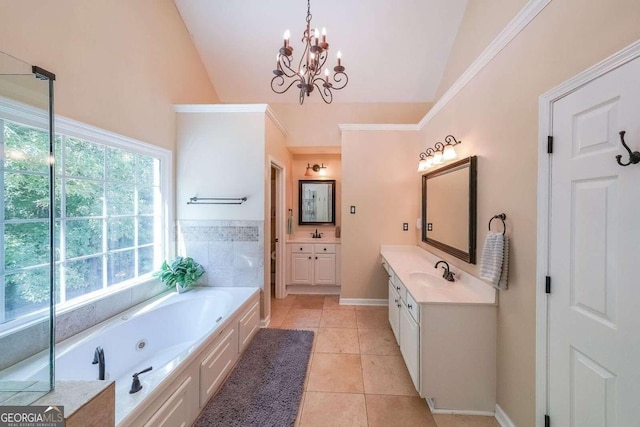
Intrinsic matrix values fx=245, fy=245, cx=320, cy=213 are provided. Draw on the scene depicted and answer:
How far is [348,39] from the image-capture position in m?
3.00

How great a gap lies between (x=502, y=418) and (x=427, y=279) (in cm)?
105

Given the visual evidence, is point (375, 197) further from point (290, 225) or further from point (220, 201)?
point (220, 201)

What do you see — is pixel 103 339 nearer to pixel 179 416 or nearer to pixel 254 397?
pixel 179 416

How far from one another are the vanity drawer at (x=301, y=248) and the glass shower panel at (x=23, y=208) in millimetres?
2786

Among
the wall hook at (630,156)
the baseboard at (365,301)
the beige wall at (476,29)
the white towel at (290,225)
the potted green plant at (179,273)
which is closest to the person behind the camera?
the wall hook at (630,156)

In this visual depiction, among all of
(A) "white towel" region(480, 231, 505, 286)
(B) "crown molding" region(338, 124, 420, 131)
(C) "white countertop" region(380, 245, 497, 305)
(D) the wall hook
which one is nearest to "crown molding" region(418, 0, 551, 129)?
(D) the wall hook

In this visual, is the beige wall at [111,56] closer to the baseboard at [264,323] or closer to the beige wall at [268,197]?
the beige wall at [268,197]

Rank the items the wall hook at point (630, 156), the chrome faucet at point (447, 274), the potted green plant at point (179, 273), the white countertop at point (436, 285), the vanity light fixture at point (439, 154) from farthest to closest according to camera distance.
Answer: the potted green plant at point (179, 273), the vanity light fixture at point (439, 154), the chrome faucet at point (447, 274), the white countertop at point (436, 285), the wall hook at point (630, 156)

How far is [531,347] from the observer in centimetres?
140

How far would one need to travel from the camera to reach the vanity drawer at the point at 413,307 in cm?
177

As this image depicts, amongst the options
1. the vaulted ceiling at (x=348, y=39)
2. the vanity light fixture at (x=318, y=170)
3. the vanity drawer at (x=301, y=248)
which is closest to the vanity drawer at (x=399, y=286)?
the vanity drawer at (x=301, y=248)

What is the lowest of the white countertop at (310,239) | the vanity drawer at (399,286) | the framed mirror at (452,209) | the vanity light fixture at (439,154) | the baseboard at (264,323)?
the baseboard at (264,323)

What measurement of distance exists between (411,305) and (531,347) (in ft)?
2.36

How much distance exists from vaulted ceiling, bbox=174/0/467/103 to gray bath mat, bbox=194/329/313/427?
3.40m
